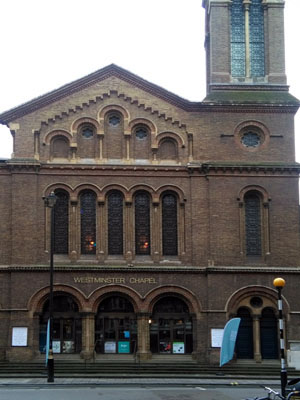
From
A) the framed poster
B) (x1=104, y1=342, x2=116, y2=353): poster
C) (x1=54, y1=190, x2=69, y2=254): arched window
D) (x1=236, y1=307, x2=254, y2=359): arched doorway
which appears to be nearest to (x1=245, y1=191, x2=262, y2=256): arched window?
(x1=236, y1=307, x2=254, y2=359): arched doorway

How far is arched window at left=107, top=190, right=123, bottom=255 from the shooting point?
1462 inches

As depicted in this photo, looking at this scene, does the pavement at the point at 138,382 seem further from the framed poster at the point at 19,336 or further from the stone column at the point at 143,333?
the stone column at the point at 143,333

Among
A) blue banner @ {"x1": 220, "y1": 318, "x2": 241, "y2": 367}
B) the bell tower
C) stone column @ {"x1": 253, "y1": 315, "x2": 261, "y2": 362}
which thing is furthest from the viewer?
the bell tower

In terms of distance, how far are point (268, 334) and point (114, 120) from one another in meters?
14.7

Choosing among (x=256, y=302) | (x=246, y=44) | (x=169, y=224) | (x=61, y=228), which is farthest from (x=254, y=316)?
(x=246, y=44)

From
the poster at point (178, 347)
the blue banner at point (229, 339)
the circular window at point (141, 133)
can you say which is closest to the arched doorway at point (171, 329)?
the poster at point (178, 347)

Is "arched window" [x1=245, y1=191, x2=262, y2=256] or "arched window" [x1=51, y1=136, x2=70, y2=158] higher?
"arched window" [x1=51, y1=136, x2=70, y2=158]

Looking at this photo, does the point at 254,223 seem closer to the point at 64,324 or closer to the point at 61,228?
the point at 61,228

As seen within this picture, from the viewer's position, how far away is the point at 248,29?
131ft

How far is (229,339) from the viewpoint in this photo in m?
33.6

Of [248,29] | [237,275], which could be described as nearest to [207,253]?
[237,275]

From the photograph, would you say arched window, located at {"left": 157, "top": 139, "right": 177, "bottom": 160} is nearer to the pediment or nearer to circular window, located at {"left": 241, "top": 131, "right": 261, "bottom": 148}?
the pediment

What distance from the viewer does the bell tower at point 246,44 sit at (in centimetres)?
3925

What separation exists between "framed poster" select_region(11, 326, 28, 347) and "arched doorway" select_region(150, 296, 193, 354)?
676cm
